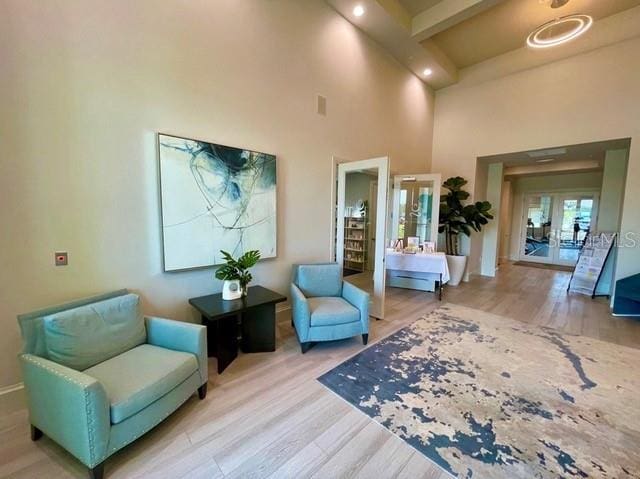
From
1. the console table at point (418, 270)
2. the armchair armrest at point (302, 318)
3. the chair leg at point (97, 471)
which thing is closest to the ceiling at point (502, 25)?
the console table at point (418, 270)

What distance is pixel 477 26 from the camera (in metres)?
4.67

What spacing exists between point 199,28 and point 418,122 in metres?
4.83

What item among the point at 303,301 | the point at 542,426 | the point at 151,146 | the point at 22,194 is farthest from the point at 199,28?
the point at 542,426

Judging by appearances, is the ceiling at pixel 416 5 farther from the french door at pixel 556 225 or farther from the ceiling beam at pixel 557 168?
the french door at pixel 556 225

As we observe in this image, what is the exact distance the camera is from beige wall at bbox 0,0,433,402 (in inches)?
74.8

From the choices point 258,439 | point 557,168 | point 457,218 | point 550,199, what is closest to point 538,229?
point 550,199

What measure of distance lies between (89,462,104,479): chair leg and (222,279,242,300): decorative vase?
Result: 1.44m

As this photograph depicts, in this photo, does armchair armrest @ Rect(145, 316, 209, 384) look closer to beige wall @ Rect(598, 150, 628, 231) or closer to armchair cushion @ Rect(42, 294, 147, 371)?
armchair cushion @ Rect(42, 294, 147, 371)

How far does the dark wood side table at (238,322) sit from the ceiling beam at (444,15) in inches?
187

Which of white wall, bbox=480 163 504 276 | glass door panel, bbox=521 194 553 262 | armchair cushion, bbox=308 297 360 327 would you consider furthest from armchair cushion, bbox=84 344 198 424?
glass door panel, bbox=521 194 553 262

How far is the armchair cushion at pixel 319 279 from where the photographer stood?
3.38m

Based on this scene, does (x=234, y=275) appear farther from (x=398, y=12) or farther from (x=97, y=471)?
(x=398, y=12)

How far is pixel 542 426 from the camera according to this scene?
6.32 ft

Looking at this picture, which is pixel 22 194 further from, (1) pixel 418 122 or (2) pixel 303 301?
(1) pixel 418 122
